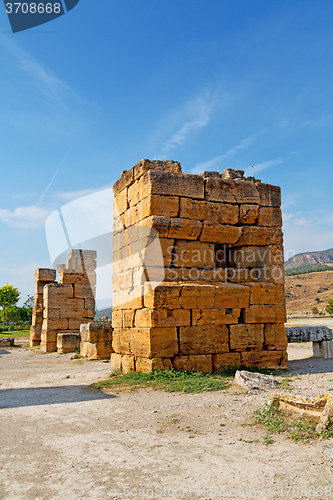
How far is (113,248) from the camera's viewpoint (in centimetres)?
946

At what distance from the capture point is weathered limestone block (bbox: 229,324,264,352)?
7.79 meters

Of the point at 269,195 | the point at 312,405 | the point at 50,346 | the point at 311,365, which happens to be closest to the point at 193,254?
the point at 269,195

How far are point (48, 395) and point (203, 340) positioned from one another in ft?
9.94

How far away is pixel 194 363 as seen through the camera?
735 cm

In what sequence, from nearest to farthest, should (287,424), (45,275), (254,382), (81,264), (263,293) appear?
(287,424) < (254,382) < (263,293) < (81,264) < (45,275)

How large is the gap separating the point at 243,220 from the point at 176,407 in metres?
4.57

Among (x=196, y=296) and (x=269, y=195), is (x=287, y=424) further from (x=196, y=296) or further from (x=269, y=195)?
(x=269, y=195)

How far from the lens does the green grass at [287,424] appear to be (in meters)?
3.72

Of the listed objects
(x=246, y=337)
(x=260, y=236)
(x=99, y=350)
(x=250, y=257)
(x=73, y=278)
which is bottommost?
(x=99, y=350)

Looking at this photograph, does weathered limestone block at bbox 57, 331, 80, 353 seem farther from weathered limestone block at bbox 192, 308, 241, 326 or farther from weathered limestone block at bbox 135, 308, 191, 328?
weathered limestone block at bbox 192, 308, 241, 326

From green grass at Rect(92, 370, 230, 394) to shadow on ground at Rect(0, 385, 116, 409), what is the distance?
418 millimetres

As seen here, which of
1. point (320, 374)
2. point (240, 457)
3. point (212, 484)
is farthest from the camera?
point (320, 374)

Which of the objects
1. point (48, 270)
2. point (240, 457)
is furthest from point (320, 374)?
point (48, 270)

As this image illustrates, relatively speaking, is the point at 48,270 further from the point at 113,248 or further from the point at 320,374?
the point at 320,374
